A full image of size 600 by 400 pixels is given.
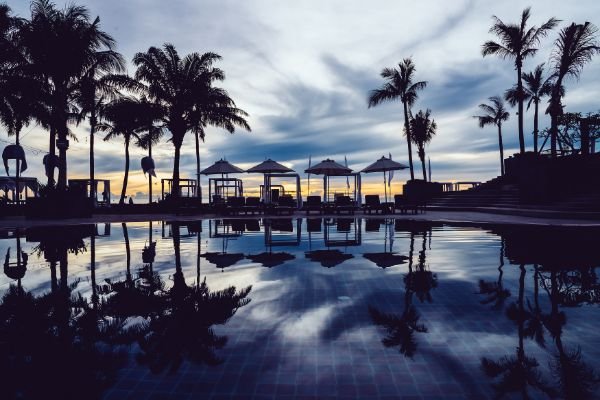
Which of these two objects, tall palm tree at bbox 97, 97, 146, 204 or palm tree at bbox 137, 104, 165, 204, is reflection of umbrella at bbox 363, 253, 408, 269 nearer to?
palm tree at bbox 137, 104, 165, 204

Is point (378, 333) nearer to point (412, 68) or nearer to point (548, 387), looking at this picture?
point (548, 387)

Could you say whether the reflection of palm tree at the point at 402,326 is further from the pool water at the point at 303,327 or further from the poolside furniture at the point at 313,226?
the poolside furniture at the point at 313,226

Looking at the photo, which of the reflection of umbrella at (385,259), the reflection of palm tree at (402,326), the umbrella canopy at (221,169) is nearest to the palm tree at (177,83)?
the umbrella canopy at (221,169)

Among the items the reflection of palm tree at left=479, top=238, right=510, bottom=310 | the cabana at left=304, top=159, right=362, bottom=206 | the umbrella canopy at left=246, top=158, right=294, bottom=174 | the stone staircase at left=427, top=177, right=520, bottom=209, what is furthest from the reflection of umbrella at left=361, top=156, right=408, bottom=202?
the reflection of palm tree at left=479, top=238, right=510, bottom=310

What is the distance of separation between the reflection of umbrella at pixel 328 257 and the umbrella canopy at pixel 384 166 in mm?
15161

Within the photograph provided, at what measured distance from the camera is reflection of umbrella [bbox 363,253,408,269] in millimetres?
6786

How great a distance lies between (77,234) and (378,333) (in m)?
11.6

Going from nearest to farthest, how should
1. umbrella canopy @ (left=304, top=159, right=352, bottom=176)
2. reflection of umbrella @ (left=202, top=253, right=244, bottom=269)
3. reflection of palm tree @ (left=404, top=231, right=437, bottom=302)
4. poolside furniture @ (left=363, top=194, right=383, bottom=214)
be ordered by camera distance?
1. reflection of palm tree @ (left=404, top=231, right=437, bottom=302)
2. reflection of umbrella @ (left=202, top=253, right=244, bottom=269)
3. poolside furniture @ (left=363, top=194, right=383, bottom=214)
4. umbrella canopy @ (left=304, top=159, right=352, bottom=176)

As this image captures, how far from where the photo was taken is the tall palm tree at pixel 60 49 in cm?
1848

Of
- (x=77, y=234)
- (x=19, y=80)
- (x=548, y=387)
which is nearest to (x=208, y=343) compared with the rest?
(x=548, y=387)

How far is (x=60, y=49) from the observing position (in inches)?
727

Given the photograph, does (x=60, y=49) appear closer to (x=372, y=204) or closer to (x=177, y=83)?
(x=177, y=83)

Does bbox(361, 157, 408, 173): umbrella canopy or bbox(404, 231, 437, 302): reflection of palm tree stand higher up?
bbox(361, 157, 408, 173): umbrella canopy

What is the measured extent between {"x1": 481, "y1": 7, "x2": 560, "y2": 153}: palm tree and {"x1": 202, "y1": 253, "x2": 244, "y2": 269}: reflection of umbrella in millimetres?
22419
